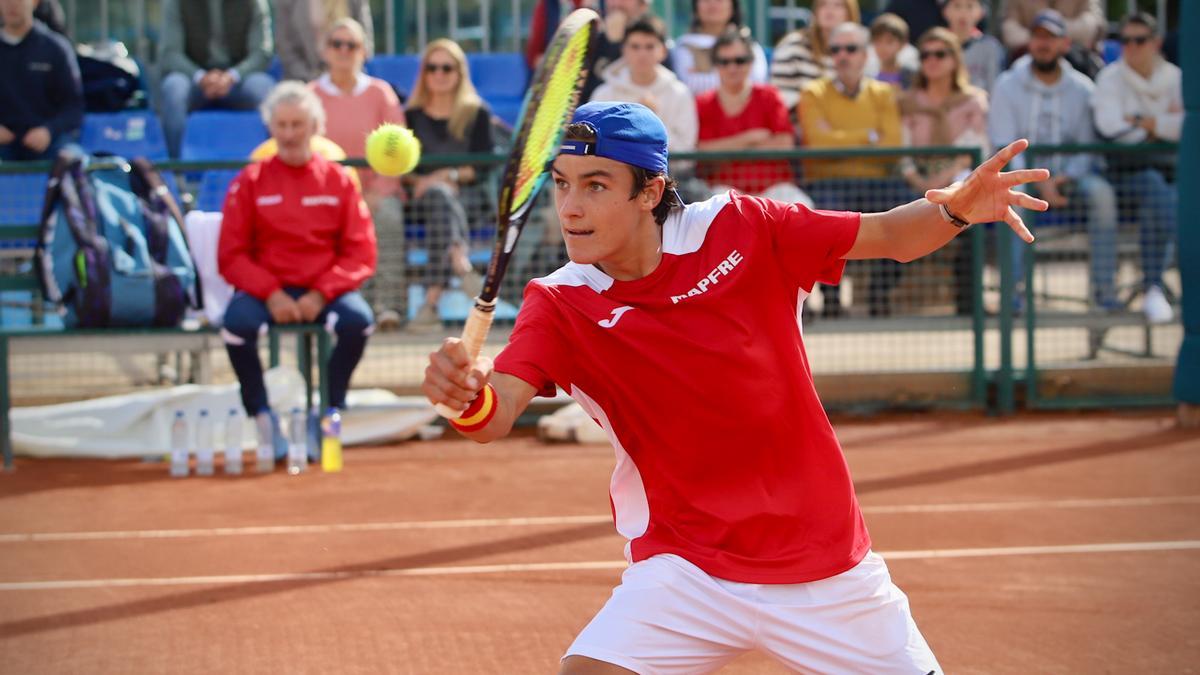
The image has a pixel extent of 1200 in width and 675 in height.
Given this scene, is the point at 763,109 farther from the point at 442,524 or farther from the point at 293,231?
the point at 442,524

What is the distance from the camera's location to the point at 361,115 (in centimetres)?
1088

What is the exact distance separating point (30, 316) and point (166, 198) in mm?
1433

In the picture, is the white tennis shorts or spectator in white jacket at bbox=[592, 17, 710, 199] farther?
spectator in white jacket at bbox=[592, 17, 710, 199]

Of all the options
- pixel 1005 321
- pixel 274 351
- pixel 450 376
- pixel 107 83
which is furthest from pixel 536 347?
pixel 107 83

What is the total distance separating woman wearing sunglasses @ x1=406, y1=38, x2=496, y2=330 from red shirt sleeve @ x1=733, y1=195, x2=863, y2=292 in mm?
6265

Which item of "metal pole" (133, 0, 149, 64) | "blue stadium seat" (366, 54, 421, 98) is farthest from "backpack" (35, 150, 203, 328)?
"metal pole" (133, 0, 149, 64)

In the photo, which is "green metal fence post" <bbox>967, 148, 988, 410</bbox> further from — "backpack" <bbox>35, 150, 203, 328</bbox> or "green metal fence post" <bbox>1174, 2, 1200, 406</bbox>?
"backpack" <bbox>35, 150, 203, 328</bbox>

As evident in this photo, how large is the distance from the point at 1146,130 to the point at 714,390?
863 cm

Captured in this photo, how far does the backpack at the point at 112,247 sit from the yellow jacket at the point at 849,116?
460 cm

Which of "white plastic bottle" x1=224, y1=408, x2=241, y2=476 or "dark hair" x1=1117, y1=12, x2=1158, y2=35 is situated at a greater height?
"dark hair" x1=1117, y1=12, x2=1158, y2=35

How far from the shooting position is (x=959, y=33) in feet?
42.0

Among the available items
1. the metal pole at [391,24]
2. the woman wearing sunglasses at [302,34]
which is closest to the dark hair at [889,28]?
the woman wearing sunglasses at [302,34]

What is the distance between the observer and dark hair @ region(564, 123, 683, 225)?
3.63m

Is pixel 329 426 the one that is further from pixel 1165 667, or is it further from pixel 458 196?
pixel 1165 667
